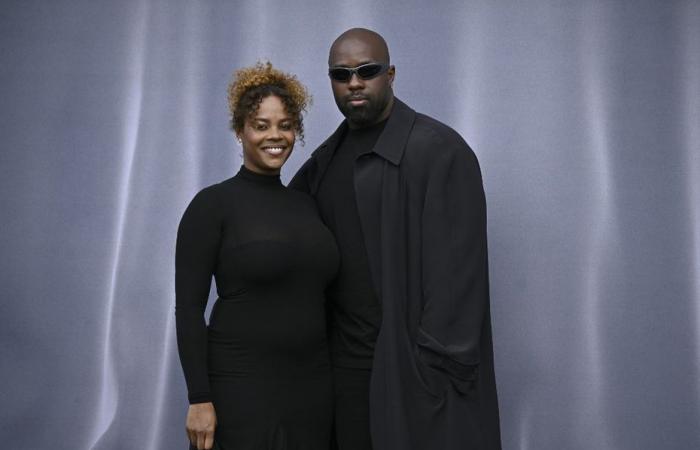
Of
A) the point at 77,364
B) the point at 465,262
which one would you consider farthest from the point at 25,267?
the point at 465,262

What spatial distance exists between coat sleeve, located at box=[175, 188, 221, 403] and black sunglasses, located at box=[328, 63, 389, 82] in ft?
1.66

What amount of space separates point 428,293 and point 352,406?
15.7 inches

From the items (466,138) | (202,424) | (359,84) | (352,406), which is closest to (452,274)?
(352,406)

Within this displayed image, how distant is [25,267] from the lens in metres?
2.87

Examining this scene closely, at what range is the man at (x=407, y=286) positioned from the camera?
185 cm

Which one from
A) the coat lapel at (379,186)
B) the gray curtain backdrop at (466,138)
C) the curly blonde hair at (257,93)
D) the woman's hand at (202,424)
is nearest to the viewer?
the woman's hand at (202,424)

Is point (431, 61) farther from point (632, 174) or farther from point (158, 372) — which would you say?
point (158, 372)

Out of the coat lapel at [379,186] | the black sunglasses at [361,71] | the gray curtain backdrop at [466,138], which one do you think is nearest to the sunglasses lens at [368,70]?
the black sunglasses at [361,71]

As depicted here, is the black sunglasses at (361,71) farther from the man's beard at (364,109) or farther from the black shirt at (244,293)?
the black shirt at (244,293)

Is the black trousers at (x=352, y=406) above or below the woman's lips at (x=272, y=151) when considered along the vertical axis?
below

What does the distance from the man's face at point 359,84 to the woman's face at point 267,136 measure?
17 centimetres

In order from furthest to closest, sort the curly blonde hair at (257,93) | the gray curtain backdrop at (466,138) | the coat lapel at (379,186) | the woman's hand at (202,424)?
the gray curtain backdrop at (466,138) → the curly blonde hair at (257,93) → the coat lapel at (379,186) → the woman's hand at (202,424)

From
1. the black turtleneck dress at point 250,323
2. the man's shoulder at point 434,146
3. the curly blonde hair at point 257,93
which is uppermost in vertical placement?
the curly blonde hair at point 257,93

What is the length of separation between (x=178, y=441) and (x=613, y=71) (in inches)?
85.9
